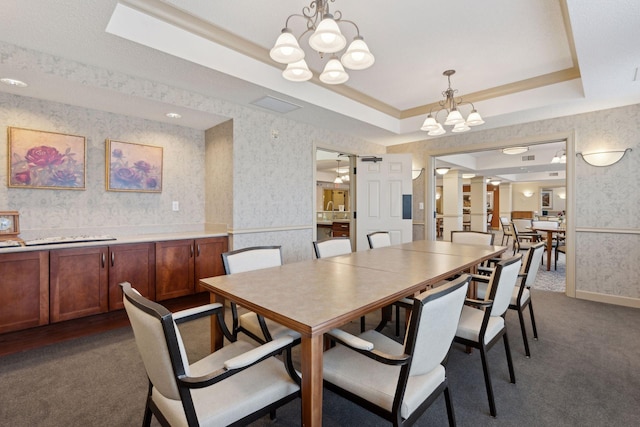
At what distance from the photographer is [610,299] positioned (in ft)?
12.2

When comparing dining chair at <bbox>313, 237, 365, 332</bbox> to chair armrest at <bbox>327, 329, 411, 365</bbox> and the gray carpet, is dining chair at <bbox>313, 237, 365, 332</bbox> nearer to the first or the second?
the gray carpet

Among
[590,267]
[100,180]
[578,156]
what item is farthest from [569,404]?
[100,180]

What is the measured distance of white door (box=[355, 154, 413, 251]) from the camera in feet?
16.7

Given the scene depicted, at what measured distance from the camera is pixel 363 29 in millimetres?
2656

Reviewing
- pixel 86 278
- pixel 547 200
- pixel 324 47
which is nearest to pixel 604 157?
pixel 324 47

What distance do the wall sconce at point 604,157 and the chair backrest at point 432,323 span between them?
3.88 metres

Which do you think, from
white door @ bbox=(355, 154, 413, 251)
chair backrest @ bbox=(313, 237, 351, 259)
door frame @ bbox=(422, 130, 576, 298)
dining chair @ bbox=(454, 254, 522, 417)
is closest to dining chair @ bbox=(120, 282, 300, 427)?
dining chair @ bbox=(454, 254, 522, 417)

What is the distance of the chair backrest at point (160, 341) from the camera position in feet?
3.15

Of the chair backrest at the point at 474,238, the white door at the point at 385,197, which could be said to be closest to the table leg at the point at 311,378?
the chair backrest at the point at 474,238

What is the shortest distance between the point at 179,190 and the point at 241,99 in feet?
4.88

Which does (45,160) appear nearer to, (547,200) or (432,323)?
(432,323)

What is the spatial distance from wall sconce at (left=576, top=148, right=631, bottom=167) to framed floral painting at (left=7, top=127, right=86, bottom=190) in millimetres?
6004

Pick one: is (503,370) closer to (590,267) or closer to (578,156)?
(590,267)

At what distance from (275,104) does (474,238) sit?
3015mm
